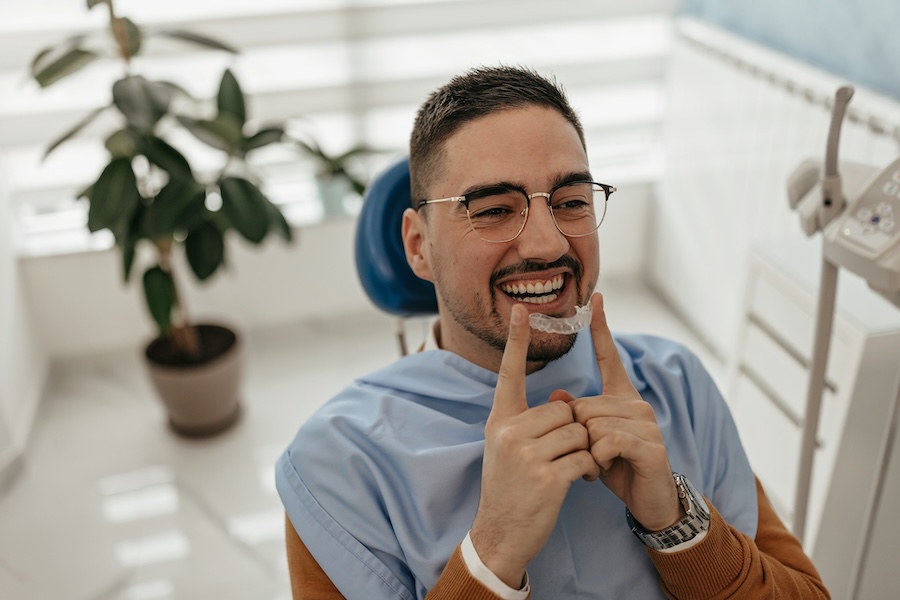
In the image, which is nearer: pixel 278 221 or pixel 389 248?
pixel 389 248

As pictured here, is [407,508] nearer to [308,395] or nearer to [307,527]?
[307,527]

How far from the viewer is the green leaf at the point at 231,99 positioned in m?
2.32

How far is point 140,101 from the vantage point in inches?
80.3

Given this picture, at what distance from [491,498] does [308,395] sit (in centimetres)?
207

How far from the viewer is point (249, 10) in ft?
9.45

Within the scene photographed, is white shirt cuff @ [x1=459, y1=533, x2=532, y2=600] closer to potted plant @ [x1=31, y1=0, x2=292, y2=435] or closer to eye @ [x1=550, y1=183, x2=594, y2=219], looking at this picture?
eye @ [x1=550, y1=183, x2=594, y2=219]

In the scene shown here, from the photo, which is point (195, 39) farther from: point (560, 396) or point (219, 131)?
point (560, 396)

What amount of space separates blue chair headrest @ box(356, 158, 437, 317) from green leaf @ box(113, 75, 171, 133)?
0.86 metres

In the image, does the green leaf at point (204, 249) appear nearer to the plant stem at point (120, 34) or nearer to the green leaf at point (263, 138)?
the green leaf at point (263, 138)

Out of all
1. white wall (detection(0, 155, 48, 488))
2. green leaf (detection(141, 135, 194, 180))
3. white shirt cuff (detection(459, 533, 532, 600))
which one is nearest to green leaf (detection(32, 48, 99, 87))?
green leaf (detection(141, 135, 194, 180))

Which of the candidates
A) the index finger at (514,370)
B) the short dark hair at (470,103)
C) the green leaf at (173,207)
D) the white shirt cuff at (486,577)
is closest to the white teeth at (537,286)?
the index finger at (514,370)

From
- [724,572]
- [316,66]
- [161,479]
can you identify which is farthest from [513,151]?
[316,66]

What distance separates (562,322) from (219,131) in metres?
1.46

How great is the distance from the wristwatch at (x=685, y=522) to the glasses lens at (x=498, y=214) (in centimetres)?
40
